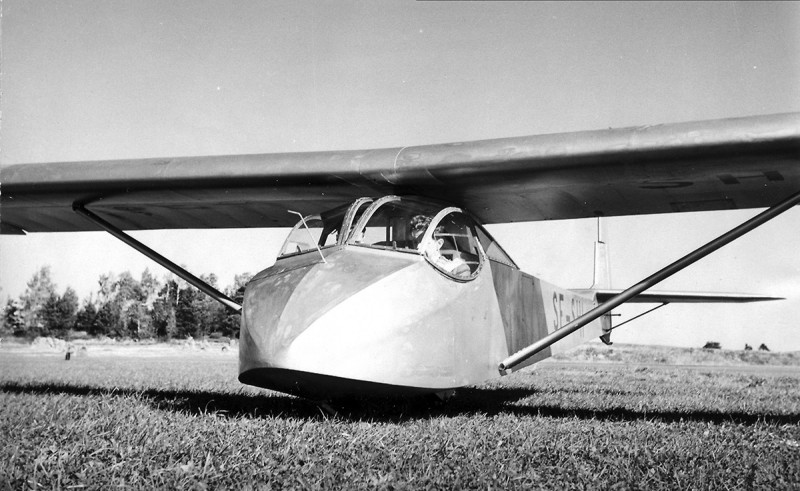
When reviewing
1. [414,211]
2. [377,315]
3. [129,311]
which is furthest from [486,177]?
[129,311]

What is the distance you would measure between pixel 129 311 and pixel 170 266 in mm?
57869

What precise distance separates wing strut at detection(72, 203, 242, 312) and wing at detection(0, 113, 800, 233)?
0.36m

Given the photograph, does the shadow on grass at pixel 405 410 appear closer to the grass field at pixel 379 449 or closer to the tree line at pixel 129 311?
the grass field at pixel 379 449

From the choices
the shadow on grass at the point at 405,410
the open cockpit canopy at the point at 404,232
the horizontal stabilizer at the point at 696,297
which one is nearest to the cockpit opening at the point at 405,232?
the open cockpit canopy at the point at 404,232

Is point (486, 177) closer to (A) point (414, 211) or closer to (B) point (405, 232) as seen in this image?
(A) point (414, 211)

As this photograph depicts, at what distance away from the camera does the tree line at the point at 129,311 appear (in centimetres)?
5069

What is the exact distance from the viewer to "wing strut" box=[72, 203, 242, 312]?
25.6ft

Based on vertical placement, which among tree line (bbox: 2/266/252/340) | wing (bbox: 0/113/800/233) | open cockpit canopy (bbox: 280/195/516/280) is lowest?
tree line (bbox: 2/266/252/340)

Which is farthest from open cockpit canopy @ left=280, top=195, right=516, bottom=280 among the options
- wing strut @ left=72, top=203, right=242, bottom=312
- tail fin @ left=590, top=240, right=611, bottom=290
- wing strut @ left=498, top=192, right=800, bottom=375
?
tail fin @ left=590, top=240, right=611, bottom=290

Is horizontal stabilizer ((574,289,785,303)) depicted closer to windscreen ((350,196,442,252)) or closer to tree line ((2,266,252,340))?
windscreen ((350,196,442,252))

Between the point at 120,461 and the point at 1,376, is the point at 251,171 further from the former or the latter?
the point at 1,376

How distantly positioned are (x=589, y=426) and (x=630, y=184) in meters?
2.89

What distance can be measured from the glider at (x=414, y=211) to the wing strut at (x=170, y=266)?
0.02 meters

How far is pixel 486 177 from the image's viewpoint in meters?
6.45
